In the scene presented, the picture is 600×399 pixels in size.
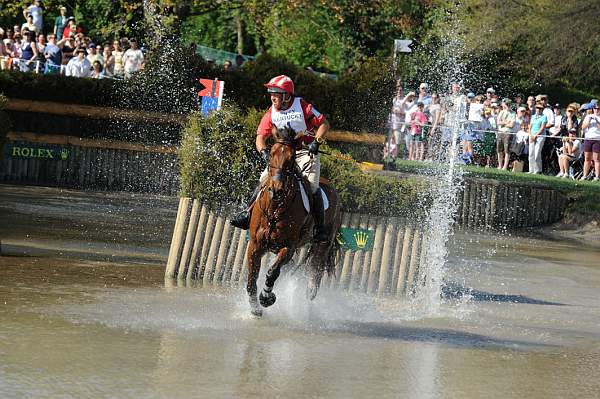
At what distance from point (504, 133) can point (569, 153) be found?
1750 mm

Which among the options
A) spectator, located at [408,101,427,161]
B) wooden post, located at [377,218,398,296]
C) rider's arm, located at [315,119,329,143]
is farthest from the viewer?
spectator, located at [408,101,427,161]

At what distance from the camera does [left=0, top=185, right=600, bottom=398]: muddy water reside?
8867 mm

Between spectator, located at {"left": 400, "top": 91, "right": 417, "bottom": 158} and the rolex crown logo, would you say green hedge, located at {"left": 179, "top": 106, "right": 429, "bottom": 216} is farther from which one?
spectator, located at {"left": 400, "top": 91, "right": 417, "bottom": 158}

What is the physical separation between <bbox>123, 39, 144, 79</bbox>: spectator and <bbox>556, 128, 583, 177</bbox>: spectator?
10987 millimetres

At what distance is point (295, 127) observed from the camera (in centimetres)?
1259

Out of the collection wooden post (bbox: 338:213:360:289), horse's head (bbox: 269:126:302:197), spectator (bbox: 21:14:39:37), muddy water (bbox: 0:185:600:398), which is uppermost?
spectator (bbox: 21:14:39:37)

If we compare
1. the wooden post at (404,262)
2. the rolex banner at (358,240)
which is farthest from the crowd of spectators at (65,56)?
the wooden post at (404,262)

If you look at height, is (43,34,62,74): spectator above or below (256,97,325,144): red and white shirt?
above

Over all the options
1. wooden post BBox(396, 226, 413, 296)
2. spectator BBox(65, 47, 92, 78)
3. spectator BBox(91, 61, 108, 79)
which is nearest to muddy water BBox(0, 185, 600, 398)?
wooden post BBox(396, 226, 413, 296)

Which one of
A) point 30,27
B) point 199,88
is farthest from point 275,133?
point 30,27

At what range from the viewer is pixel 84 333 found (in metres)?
10.3

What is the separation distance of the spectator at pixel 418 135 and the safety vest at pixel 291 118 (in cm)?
1531

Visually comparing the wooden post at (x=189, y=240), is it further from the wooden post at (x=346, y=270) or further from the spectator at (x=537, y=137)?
the spectator at (x=537, y=137)

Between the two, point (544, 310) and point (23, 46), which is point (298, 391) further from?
point (23, 46)
